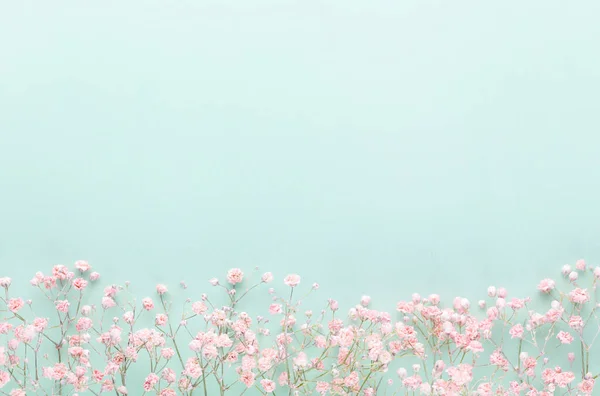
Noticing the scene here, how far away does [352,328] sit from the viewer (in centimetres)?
200

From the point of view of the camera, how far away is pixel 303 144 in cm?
210

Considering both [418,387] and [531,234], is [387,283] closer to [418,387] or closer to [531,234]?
[418,387]

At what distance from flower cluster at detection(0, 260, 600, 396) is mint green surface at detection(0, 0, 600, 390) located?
0.23 ft

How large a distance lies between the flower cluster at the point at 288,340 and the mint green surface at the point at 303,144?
70 mm

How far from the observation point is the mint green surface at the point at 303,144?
2.09 metres

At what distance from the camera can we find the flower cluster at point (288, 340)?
1995 mm

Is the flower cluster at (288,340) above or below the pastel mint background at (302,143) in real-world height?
below

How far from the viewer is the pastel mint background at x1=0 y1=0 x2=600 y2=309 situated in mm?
2086

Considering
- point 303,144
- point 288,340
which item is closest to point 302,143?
point 303,144

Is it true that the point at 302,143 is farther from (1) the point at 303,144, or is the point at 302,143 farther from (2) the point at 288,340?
(2) the point at 288,340

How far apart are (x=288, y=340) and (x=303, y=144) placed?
64 cm

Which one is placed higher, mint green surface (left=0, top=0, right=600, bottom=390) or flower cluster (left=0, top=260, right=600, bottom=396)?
mint green surface (left=0, top=0, right=600, bottom=390)

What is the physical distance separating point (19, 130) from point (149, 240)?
22.1 inches

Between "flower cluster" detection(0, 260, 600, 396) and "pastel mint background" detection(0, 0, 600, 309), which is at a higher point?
"pastel mint background" detection(0, 0, 600, 309)
